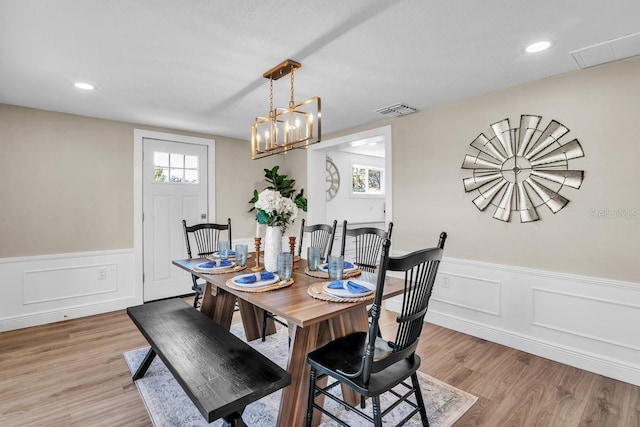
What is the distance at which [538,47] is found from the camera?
2100mm

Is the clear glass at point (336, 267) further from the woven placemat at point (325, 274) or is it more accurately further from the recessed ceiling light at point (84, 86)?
the recessed ceiling light at point (84, 86)

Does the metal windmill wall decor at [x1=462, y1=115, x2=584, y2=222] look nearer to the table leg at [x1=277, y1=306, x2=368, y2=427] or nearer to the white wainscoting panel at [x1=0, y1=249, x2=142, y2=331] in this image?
the table leg at [x1=277, y1=306, x2=368, y2=427]

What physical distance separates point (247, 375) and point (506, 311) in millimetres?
2466

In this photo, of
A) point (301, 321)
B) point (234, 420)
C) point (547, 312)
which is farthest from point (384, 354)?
point (547, 312)

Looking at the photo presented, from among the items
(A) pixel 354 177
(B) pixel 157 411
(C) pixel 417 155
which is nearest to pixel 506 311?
(C) pixel 417 155

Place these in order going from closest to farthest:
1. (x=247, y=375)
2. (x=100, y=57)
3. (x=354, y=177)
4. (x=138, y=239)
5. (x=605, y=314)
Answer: (x=247, y=375) → (x=100, y=57) → (x=605, y=314) → (x=138, y=239) → (x=354, y=177)

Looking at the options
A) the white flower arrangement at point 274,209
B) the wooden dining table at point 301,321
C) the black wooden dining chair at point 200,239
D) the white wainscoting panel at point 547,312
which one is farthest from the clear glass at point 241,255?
the white wainscoting panel at point 547,312

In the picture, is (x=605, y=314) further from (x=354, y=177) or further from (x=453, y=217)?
(x=354, y=177)

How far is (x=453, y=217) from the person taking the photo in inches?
127

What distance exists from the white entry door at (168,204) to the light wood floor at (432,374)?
1.17 metres

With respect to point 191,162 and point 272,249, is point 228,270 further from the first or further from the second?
point 191,162

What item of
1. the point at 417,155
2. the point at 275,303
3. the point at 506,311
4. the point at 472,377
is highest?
the point at 417,155

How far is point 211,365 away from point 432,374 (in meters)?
1.67

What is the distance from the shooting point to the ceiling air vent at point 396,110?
3.31 m
